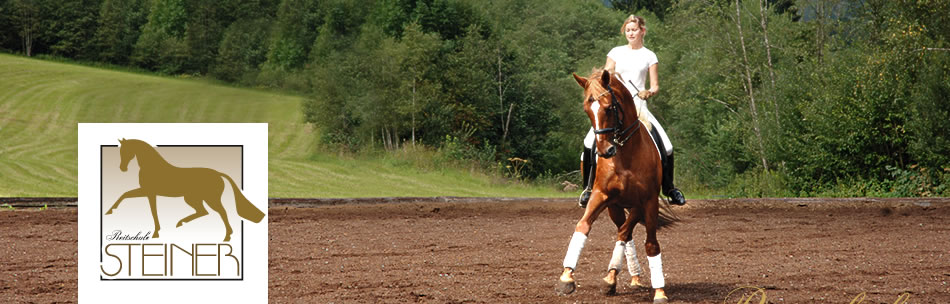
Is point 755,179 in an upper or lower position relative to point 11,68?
lower

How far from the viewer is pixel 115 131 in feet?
15.9

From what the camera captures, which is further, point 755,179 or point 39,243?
point 755,179

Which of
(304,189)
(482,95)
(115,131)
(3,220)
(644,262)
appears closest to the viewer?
(115,131)

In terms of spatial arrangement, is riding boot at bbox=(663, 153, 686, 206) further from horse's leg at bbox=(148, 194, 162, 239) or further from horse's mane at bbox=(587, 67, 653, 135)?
horse's leg at bbox=(148, 194, 162, 239)

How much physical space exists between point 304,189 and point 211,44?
14.8 ft

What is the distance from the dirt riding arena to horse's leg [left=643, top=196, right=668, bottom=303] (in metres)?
0.25

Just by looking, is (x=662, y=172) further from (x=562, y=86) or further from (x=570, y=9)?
(x=570, y=9)

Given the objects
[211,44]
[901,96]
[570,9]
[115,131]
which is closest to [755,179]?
[901,96]

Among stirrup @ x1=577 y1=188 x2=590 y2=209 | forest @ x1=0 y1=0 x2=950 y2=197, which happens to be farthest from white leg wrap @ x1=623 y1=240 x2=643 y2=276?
forest @ x1=0 y1=0 x2=950 y2=197

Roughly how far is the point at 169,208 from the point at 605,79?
3.10 metres

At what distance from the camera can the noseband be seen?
6.20 m

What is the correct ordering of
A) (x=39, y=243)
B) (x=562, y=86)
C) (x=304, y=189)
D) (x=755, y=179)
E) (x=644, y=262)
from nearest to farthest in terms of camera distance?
(x=644, y=262)
(x=39, y=243)
(x=304, y=189)
(x=755, y=179)
(x=562, y=86)

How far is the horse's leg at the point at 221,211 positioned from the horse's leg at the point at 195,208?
52mm

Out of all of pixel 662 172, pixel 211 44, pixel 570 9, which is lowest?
pixel 662 172
